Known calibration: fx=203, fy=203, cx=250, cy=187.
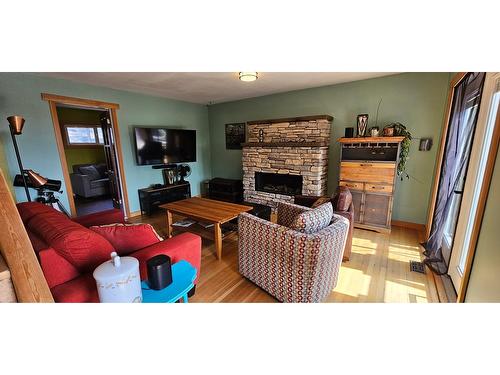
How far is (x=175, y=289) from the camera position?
114cm

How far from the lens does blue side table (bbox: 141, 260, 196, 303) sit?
1079mm

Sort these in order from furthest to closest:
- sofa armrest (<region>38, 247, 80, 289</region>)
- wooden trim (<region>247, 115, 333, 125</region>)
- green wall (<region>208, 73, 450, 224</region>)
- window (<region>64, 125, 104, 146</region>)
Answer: window (<region>64, 125, 104, 146</region>), wooden trim (<region>247, 115, 333, 125</region>), green wall (<region>208, 73, 450, 224</region>), sofa armrest (<region>38, 247, 80, 289</region>)

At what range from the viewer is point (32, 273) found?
0.77m

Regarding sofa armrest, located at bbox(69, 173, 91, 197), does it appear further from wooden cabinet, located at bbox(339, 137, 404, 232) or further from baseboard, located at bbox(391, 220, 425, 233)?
baseboard, located at bbox(391, 220, 425, 233)

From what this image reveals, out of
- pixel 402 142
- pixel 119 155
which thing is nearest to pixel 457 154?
pixel 402 142

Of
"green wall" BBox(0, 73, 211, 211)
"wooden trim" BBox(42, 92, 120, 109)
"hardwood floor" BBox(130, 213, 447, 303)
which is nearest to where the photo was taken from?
"hardwood floor" BBox(130, 213, 447, 303)

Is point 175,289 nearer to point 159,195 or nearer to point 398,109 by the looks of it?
point 159,195

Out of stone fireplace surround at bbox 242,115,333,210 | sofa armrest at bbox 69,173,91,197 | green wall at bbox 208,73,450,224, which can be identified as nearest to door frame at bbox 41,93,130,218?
sofa armrest at bbox 69,173,91,197

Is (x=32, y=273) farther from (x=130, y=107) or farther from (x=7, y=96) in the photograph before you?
(x=130, y=107)

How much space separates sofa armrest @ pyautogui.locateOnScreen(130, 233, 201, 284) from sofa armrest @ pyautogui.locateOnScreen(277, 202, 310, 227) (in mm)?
1029

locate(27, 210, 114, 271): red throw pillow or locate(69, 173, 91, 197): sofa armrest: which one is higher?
locate(27, 210, 114, 271): red throw pillow

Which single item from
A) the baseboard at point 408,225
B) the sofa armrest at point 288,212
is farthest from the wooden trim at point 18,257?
the baseboard at point 408,225

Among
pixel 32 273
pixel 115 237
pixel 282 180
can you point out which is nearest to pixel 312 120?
pixel 282 180
